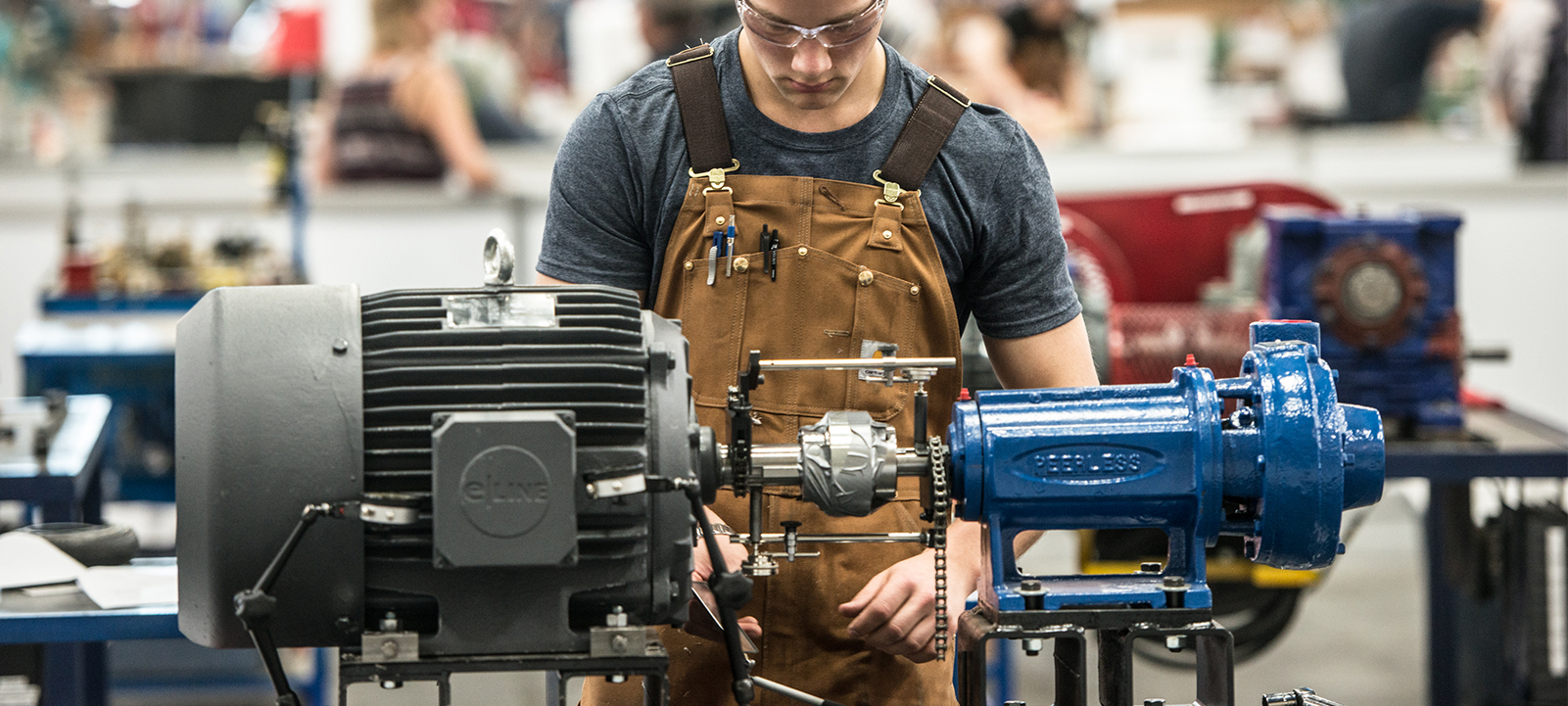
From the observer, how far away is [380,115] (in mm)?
4805

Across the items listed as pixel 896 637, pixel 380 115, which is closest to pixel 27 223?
Result: pixel 380 115

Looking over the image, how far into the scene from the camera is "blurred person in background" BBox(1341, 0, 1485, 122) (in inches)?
225

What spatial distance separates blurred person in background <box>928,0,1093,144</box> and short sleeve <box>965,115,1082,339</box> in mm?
3328

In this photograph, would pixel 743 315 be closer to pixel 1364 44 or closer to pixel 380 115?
pixel 380 115

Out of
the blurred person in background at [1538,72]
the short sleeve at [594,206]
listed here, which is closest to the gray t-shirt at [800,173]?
the short sleeve at [594,206]

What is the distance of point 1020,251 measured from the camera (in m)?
1.50

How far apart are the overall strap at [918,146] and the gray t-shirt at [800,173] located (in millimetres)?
14

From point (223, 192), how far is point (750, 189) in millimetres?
3947

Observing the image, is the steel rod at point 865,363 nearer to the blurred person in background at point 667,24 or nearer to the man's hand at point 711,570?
the man's hand at point 711,570

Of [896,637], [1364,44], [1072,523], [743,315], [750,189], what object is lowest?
[896,637]

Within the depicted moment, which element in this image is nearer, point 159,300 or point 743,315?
point 743,315

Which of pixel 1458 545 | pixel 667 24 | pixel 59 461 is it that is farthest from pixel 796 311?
pixel 667 24

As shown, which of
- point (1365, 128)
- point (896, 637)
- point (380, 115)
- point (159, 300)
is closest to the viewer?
point (896, 637)

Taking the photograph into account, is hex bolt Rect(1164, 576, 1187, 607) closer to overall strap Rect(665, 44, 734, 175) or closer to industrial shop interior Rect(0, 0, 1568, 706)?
industrial shop interior Rect(0, 0, 1568, 706)
